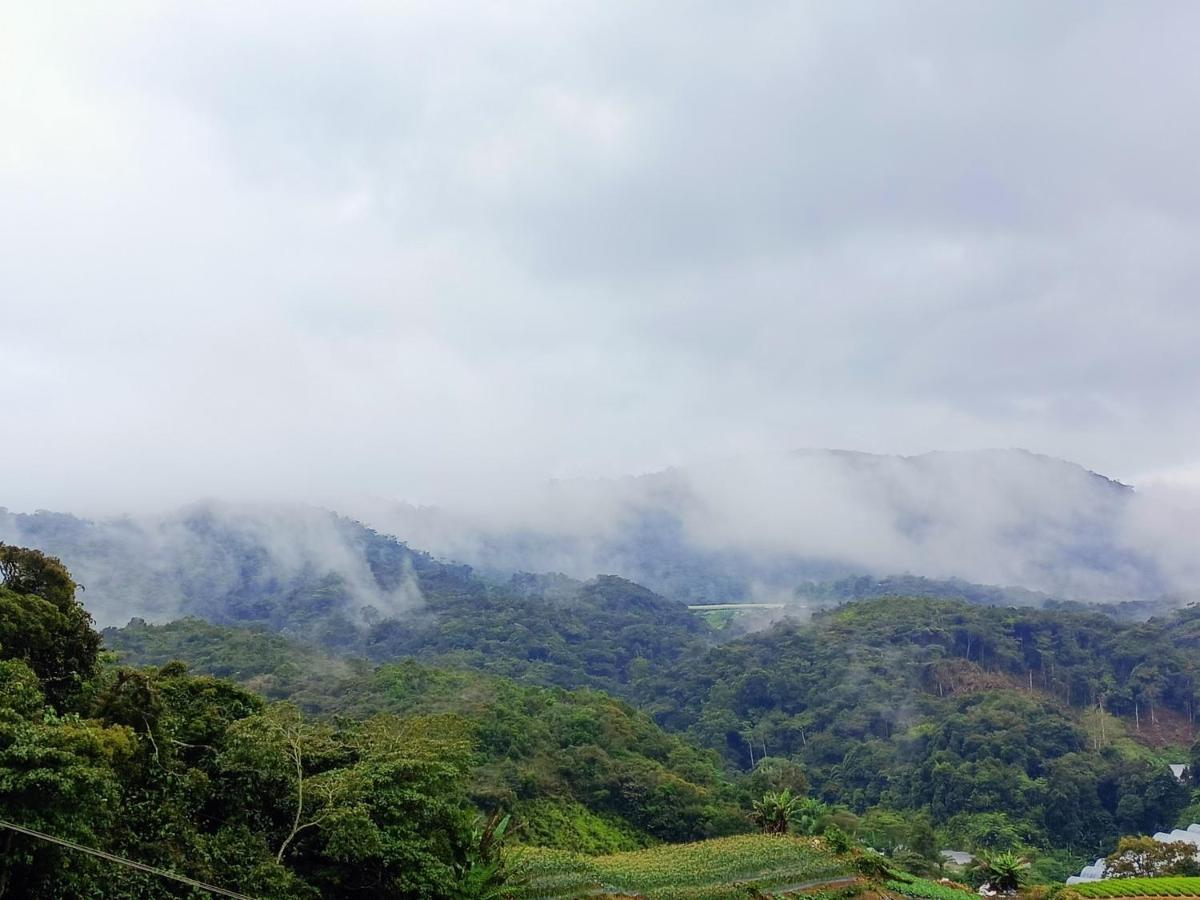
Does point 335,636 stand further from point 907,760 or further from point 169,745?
point 169,745

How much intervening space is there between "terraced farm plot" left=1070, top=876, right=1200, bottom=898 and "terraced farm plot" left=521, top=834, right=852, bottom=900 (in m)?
10.7

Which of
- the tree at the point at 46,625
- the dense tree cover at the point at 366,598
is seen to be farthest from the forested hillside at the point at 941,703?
the tree at the point at 46,625

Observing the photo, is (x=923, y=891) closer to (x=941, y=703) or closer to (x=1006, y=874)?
(x=1006, y=874)

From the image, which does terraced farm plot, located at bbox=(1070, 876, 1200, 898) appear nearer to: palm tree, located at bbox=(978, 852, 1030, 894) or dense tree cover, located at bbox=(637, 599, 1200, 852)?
palm tree, located at bbox=(978, 852, 1030, 894)

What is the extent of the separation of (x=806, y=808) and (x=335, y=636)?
267 feet

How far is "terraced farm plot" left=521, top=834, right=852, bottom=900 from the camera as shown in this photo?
2630 cm

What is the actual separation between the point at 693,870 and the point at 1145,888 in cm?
1823

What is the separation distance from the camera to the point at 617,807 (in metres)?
49.3

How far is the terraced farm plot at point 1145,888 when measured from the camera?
3337 cm

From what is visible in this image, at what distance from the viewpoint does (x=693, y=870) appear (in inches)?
1163

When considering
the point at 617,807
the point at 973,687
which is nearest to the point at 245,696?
the point at 617,807

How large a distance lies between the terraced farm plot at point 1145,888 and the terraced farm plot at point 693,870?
10.7 m

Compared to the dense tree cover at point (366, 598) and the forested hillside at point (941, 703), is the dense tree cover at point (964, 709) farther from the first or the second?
the dense tree cover at point (366, 598)

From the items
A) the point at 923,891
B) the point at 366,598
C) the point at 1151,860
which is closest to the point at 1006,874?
the point at 923,891
